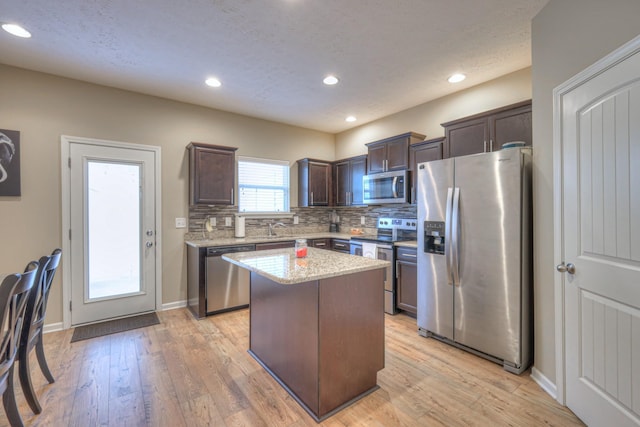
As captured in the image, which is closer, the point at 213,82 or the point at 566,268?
the point at 566,268

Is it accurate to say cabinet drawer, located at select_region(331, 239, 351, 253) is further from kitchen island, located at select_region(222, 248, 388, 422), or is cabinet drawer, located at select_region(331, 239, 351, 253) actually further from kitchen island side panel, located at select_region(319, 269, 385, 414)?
kitchen island side panel, located at select_region(319, 269, 385, 414)

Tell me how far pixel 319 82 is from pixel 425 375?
315 centimetres

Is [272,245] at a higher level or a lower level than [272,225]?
lower

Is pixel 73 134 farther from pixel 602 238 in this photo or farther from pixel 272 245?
pixel 602 238

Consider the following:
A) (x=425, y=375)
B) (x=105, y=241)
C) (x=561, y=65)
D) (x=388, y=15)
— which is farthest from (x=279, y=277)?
(x=105, y=241)

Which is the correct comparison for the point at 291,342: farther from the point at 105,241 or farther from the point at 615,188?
the point at 105,241

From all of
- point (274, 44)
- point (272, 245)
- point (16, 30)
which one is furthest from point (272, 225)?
point (16, 30)

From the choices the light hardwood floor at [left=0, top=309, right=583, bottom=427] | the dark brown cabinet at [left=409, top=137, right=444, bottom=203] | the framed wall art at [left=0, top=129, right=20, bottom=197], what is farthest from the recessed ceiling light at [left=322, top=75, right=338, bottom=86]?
the framed wall art at [left=0, top=129, right=20, bottom=197]

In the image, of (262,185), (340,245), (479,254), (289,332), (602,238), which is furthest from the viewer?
(262,185)

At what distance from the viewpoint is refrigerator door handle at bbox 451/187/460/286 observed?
2.63 meters

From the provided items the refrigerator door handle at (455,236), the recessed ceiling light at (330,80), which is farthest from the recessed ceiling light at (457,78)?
the refrigerator door handle at (455,236)

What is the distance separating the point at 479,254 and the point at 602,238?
947 mm

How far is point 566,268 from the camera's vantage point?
1.87 metres

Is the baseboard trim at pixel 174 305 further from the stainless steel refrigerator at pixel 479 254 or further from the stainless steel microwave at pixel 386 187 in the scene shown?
the stainless steel refrigerator at pixel 479 254
